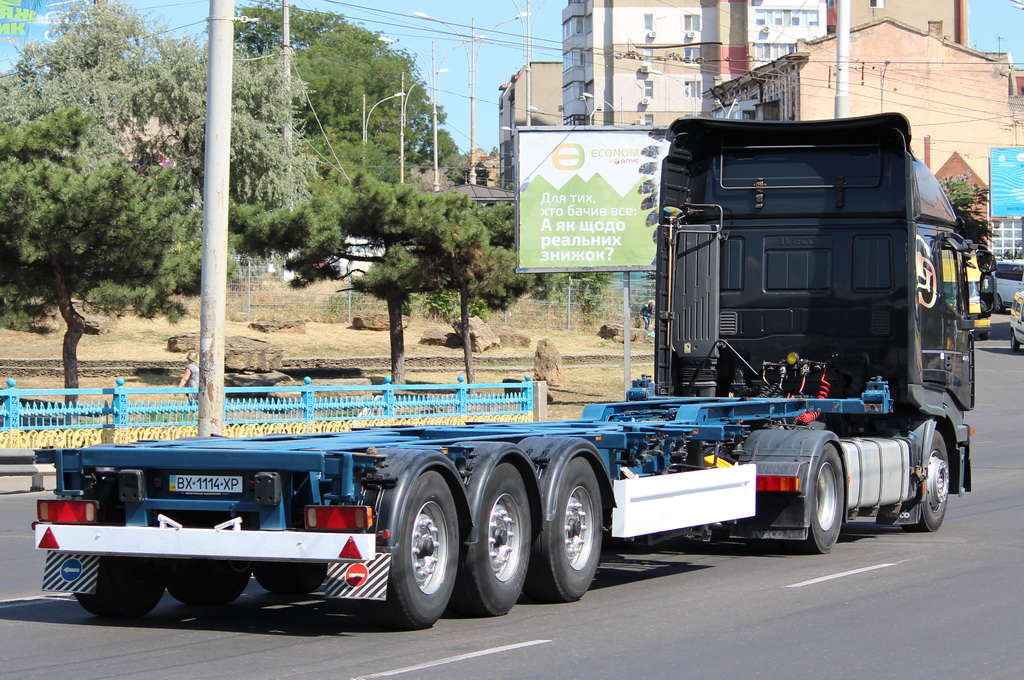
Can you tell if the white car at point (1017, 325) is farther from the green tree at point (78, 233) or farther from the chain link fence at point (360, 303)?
the green tree at point (78, 233)

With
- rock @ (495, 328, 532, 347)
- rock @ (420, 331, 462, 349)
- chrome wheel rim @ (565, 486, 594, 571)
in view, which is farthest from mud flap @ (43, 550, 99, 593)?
rock @ (495, 328, 532, 347)

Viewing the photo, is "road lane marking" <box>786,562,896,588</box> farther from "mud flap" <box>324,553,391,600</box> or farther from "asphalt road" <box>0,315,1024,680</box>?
"mud flap" <box>324,553,391,600</box>

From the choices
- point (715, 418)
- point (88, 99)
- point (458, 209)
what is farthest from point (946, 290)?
point (88, 99)

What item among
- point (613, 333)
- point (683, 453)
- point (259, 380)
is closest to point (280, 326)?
point (259, 380)

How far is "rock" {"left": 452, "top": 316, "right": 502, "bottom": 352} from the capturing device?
3947cm

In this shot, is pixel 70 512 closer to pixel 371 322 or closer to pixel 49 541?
pixel 49 541

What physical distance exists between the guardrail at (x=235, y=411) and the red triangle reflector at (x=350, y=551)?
10.6 m

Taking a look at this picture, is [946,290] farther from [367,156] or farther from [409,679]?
[367,156]

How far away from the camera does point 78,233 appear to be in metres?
23.2

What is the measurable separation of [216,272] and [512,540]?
882 cm

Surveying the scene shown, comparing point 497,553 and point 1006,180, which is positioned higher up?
point 1006,180

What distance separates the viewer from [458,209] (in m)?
29.4

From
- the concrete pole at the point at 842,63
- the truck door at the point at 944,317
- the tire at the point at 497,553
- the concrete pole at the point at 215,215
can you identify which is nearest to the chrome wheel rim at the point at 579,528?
the tire at the point at 497,553

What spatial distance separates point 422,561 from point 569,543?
1551 millimetres
